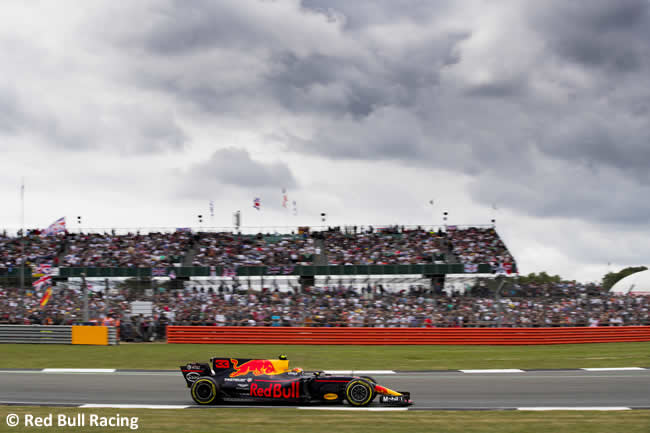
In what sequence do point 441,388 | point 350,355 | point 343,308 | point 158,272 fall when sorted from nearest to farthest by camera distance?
1. point 441,388
2. point 350,355
3. point 343,308
4. point 158,272

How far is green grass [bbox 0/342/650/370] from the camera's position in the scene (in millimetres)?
17859

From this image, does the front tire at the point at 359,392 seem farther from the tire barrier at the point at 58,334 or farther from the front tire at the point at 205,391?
the tire barrier at the point at 58,334

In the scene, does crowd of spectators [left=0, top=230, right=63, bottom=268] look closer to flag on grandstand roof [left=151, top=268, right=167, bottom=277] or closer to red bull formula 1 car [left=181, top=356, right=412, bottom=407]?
flag on grandstand roof [left=151, top=268, right=167, bottom=277]

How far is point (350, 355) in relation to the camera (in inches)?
821

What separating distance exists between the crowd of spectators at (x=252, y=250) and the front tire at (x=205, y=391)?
25.1m

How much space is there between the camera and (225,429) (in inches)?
341

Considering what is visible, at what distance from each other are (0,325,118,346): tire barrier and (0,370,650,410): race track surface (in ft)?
28.3

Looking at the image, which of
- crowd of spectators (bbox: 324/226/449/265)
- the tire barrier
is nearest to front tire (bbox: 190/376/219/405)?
the tire barrier

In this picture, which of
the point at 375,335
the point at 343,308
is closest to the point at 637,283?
the point at 343,308

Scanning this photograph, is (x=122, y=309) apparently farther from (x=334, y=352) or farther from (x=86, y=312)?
(x=334, y=352)

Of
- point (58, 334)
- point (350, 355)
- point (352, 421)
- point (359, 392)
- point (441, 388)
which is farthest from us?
point (58, 334)

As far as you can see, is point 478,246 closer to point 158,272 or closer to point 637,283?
point 158,272

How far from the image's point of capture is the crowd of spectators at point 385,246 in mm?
36438

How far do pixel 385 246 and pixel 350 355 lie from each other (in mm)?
17609
